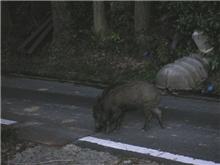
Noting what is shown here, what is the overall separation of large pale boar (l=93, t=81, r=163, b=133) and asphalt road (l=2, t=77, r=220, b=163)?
0.28 m

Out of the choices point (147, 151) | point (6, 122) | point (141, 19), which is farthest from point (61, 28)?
point (147, 151)

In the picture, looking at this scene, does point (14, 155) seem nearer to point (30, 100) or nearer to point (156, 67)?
point (30, 100)

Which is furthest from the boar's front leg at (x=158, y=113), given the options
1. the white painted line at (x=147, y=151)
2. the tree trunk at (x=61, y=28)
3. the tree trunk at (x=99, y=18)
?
the tree trunk at (x=61, y=28)

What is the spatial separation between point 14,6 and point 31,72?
405 centimetres

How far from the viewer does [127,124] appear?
7.39 meters

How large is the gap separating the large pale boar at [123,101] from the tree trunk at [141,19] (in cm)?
472

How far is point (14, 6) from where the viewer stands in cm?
1499

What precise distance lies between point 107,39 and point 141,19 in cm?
104

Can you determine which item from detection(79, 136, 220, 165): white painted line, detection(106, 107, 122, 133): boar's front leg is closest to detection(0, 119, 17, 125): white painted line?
detection(79, 136, 220, 165): white painted line

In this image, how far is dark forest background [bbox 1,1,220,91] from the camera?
10570 mm

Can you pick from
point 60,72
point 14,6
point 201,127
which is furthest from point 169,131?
point 14,6

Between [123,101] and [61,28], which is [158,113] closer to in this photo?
[123,101]

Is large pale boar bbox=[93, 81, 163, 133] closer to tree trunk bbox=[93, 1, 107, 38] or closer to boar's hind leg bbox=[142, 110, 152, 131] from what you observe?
boar's hind leg bbox=[142, 110, 152, 131]

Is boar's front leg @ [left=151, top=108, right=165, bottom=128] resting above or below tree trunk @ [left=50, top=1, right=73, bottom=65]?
below
